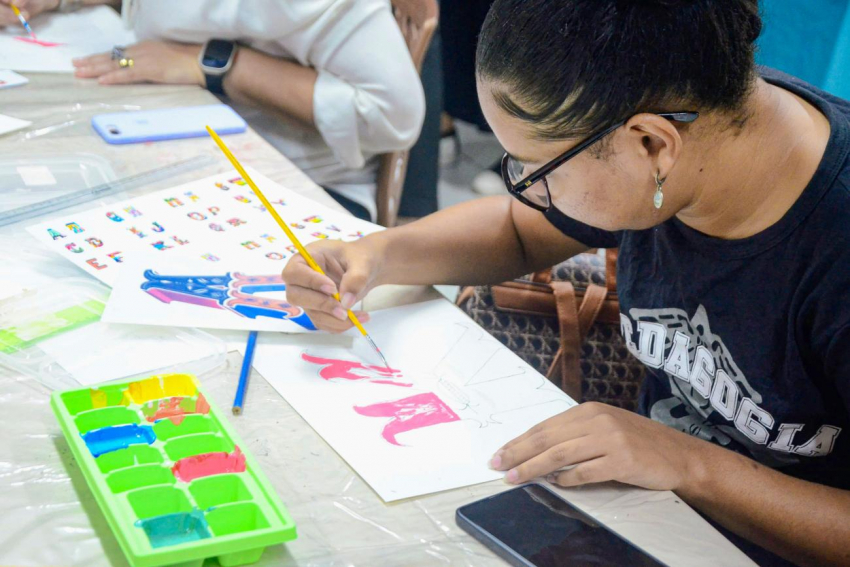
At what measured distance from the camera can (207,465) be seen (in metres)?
0.66

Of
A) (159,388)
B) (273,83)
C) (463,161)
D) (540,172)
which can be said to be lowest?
(463,161)

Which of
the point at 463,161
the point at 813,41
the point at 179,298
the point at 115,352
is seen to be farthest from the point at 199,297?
the point at 463,161

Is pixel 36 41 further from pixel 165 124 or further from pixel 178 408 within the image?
pixel 178 408

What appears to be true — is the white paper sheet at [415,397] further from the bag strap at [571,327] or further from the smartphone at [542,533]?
the bag strap at [571,327]

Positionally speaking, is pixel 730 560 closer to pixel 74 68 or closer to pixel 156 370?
pixel 156 370

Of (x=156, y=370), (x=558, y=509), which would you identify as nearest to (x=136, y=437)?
(x=156, y=370)

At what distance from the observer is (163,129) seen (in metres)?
1.34

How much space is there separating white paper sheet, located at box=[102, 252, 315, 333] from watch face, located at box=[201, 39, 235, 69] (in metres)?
0.63

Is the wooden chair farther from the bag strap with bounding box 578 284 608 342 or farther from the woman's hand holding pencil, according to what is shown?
the woman's hand holding pencil

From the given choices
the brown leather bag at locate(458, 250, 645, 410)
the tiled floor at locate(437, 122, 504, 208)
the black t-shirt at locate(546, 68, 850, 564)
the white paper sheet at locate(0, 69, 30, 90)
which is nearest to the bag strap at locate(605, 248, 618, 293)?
the brown leather bag at locate(458, 250, 645, 410)

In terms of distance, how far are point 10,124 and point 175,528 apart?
93cm

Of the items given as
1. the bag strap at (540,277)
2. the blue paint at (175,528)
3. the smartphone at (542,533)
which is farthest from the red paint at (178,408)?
the bag strap at (540,277)

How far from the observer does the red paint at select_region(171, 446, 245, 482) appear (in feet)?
2.15

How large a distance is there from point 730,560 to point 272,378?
0.43 meters
